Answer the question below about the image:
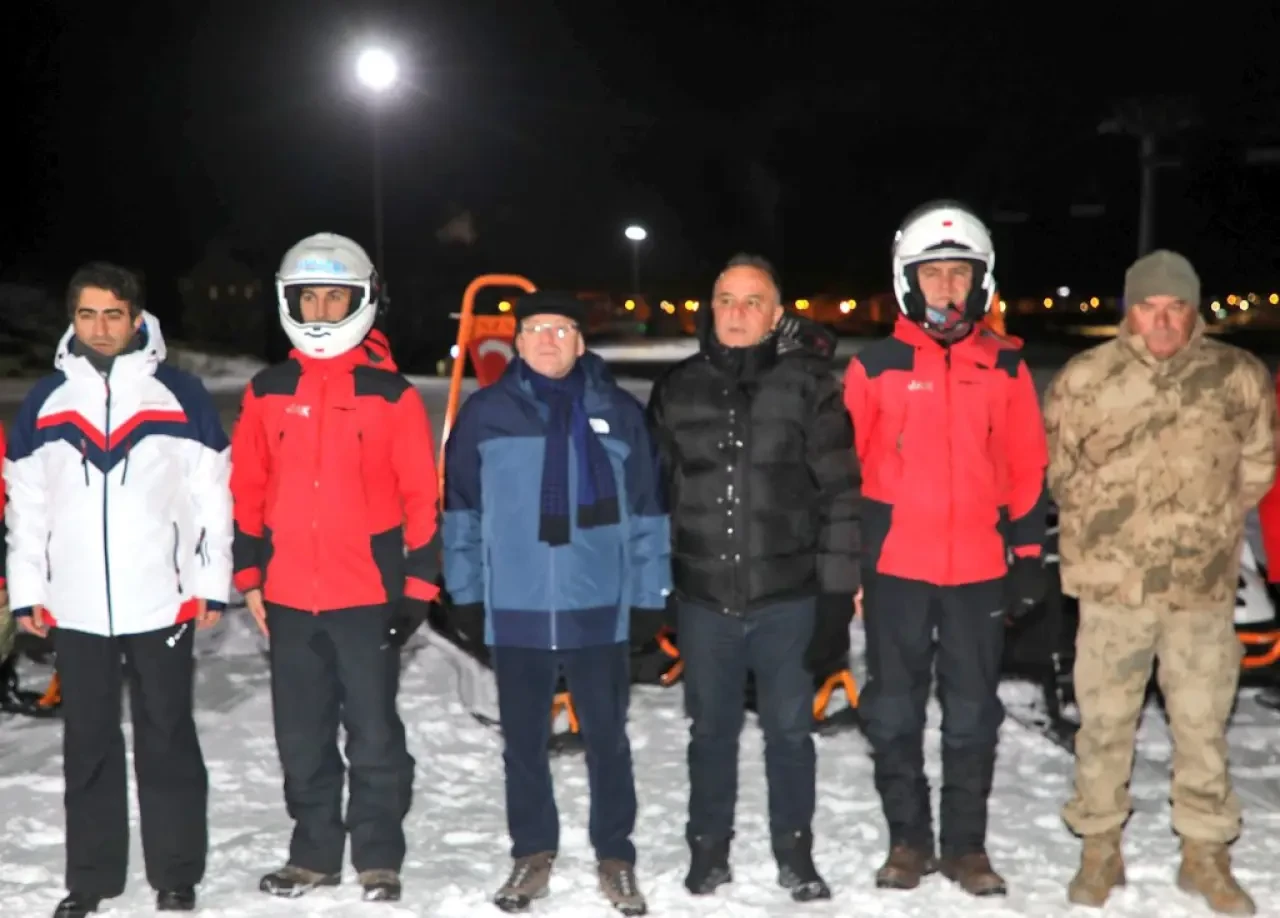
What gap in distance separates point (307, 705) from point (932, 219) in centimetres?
252

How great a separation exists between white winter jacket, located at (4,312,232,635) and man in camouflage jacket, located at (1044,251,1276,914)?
106 inches

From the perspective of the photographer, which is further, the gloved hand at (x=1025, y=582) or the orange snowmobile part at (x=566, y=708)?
the orange snowmobile part at (x=566, y=708)

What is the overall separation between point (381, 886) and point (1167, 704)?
101 inches

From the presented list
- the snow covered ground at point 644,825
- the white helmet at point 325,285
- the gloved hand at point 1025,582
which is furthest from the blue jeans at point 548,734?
the gloved hand at point 1025,582

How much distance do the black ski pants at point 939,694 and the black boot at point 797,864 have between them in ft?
1.03

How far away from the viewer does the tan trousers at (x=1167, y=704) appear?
13.3ft

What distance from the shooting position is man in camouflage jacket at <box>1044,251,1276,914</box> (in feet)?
13.1

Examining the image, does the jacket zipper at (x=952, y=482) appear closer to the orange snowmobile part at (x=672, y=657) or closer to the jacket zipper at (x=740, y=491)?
the jacket zipper at (x=740, y=491)

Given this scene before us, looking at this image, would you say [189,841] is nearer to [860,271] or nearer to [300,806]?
[300,806]

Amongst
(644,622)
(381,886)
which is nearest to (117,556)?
(381,886)

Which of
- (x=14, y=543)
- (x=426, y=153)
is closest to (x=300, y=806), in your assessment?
(x=14, y=543)

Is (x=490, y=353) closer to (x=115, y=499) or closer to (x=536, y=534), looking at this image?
(x=536, y=534)

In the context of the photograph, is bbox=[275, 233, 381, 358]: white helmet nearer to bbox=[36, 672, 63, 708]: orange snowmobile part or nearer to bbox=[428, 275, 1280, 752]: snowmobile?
bbox=[428, 275, 1280, 752]: snowmobile

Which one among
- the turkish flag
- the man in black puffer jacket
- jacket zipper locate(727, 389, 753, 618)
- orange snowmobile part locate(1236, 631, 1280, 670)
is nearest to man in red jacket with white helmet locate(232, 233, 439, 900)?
the man in black puffer jacket
